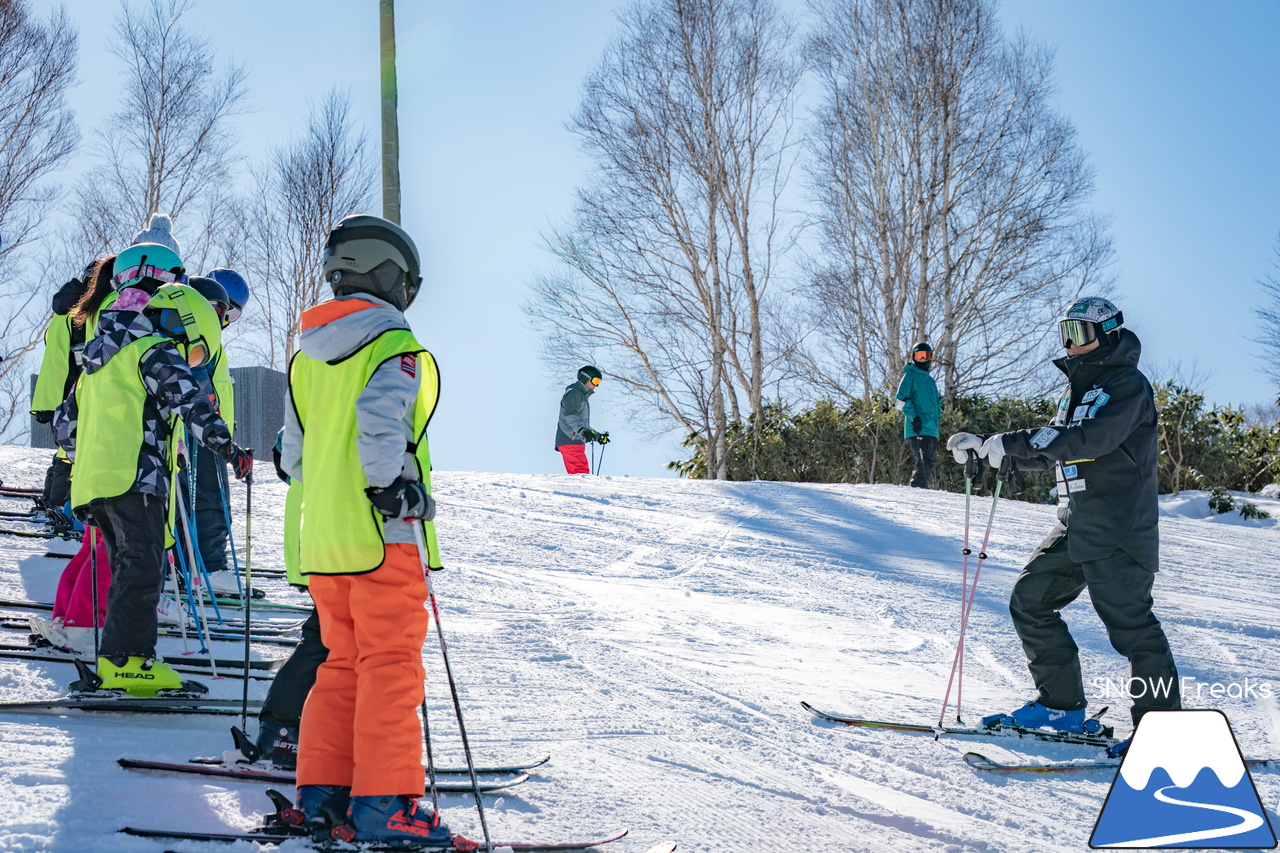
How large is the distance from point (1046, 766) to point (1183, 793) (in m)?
0.47

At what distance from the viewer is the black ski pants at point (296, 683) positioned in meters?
3.06

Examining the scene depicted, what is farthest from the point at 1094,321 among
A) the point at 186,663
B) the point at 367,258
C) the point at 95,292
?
the point at 95,292

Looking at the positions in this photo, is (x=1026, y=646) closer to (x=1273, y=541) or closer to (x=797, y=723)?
(x=797, y=723)

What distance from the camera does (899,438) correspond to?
1555cm

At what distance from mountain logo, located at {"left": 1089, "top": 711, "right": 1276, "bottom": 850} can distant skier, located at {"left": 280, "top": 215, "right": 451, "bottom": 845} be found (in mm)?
1945

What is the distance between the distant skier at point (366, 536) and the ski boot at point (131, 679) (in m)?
1.39

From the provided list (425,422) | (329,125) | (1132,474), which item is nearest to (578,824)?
(425,422)

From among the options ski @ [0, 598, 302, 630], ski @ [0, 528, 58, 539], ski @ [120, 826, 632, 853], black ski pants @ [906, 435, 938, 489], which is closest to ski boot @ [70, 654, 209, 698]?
ski @ [0, 598, 302, 630]

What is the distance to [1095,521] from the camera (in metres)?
3.87

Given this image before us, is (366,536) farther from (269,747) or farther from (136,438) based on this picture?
(136,438)

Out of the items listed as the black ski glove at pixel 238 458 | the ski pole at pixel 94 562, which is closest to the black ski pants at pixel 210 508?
the ski pole at pixel 94 562

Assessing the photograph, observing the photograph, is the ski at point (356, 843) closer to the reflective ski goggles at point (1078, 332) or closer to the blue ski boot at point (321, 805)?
the blue ski boot at point (321, 805)

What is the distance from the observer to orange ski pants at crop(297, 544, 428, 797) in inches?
95.6

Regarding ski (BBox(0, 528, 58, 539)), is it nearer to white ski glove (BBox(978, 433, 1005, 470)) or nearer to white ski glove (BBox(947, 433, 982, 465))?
white ski glove (BBox(947, 433, 982, 465))
